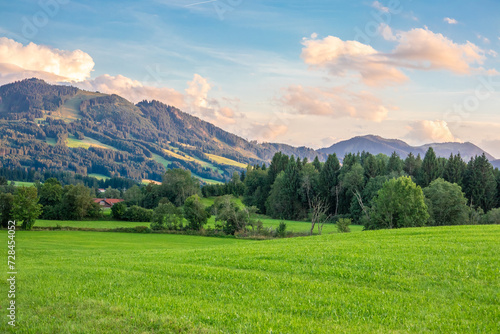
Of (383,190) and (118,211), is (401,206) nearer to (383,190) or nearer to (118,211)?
(383,190)

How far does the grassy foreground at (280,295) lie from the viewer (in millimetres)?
10469

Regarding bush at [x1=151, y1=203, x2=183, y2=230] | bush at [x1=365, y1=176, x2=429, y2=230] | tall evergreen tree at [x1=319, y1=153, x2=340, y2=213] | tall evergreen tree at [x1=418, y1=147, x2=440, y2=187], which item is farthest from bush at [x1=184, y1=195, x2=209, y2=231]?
tall evergreen tree at [x1=418, y1=147, x2=440, y2=187]

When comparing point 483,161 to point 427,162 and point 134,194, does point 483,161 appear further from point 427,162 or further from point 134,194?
point 134,194

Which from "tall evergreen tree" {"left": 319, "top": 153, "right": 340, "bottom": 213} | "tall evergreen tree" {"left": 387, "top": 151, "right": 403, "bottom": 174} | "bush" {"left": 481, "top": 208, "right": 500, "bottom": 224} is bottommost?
"bush" {"left": 481, "top": 208, "right": 500, "bottom": 224}

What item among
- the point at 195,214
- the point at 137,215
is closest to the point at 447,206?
the point at 195,214

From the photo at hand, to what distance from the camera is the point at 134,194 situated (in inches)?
5822

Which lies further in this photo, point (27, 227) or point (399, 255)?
point (27, 227)

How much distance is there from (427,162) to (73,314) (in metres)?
121

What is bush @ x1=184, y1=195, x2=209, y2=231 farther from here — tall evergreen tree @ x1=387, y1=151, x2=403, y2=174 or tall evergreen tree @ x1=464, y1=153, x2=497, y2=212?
tall evergreen tree @ x1=464, y1=153, x2=497, y2=212

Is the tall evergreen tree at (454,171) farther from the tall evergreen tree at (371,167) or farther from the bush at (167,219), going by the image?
the bush at (167,219)

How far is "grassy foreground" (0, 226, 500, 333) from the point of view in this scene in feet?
34.3

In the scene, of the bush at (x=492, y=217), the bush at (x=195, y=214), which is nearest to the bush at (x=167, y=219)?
the bush at (x=195, y=214)

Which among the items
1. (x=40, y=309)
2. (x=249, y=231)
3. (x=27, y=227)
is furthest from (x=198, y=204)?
(x=40, y=309)

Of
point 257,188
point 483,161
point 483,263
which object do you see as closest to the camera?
point 483,263
